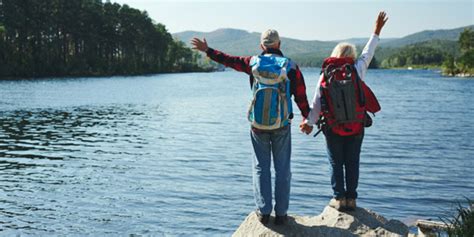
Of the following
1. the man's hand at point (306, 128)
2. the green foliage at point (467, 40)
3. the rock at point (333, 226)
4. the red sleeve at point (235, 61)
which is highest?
the green foliage at point (467, 40)

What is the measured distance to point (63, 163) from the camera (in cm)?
1856

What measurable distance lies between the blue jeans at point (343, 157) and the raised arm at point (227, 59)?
1.44 metres

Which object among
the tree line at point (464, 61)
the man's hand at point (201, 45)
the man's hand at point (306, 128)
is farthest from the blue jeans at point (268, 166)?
the tree line at point (464, 61)

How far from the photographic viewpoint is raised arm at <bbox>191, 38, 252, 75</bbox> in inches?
279

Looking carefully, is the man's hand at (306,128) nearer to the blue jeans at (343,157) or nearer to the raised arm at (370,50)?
the blue jeans at (343,157)

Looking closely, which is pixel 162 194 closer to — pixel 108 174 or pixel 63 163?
pixel 108 174

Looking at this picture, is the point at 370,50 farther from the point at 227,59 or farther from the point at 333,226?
the point at 333,226

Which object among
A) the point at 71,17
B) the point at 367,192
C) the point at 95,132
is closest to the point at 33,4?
the point at 71,17

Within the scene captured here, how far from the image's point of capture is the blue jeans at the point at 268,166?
7.12m

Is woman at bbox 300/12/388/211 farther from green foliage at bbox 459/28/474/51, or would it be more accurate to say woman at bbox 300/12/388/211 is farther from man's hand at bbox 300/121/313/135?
green foliage at bbox 459/28/474/51

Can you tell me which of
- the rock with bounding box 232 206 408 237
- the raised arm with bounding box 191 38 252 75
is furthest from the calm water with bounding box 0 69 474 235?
the raised arm with bounding box 191 38 252 75

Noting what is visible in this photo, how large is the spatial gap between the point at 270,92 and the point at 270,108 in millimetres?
206

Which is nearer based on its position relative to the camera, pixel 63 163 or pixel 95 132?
pixel 63 163

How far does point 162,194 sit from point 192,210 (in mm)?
1761
